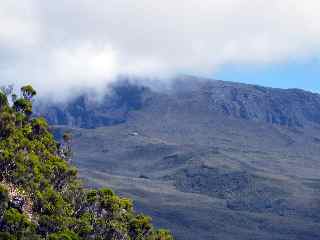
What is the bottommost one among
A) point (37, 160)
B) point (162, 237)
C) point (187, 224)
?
point (187, 224)

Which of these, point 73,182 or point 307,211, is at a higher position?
point 73,182

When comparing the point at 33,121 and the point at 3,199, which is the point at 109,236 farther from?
the point at 33,121

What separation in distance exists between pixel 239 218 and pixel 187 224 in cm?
1328

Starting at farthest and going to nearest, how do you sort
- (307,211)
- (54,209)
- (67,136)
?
(307,211), (67,136), (54,209)

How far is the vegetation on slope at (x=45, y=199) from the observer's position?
40.4m

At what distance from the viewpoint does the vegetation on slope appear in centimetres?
4038

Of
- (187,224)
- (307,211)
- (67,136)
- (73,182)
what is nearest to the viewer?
(73,182)

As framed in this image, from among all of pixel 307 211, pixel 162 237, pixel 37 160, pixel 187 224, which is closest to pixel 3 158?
pixel 37 160

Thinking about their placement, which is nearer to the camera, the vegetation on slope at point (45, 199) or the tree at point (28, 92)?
the vegetation on slope at point (45, 199)

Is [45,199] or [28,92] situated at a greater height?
[28,92]

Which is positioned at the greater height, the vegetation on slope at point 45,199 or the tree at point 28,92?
the tree at point 28,92

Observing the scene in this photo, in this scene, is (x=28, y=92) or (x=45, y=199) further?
(x=28, y=92)

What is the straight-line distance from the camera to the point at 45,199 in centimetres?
4303

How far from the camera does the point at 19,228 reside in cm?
3922
